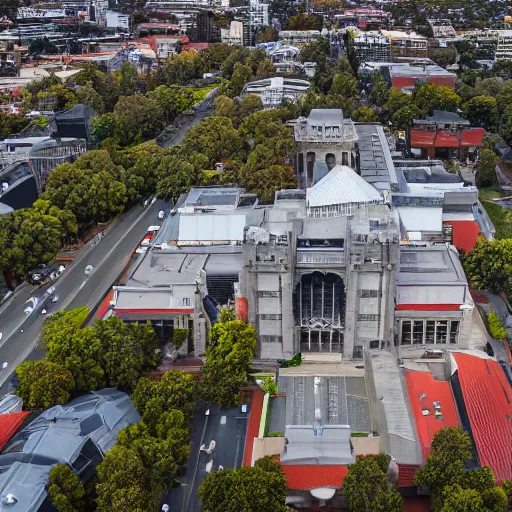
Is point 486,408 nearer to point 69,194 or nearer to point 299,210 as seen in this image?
point 299,210

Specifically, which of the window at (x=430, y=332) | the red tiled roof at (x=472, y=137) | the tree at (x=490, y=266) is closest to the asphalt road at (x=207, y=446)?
the window at (x=430, y=332)

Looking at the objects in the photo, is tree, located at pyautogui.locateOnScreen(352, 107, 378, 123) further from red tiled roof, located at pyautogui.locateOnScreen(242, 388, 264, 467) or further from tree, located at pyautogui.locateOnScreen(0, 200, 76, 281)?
red tiled roof, located at pyautogui.locateOnScreen(242, 388, 264, 467)

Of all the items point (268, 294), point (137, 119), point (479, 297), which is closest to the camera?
point (268, 294)

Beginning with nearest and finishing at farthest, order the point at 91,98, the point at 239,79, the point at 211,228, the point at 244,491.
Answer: the point at 244,491
the point at 211,228
the point at 91,98
the point at 239,79

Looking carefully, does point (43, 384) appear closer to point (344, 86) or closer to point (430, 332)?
point (430, 332)

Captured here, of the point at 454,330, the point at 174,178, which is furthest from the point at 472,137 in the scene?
the point at 454,330

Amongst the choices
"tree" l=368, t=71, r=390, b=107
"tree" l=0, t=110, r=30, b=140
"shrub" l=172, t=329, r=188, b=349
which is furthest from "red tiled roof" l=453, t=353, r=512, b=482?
"tree" l=368, t=71, r=390, b=107

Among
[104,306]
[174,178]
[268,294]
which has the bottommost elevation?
[104,306]

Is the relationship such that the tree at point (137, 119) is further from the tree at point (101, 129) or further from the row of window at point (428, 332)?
the row of window at point (428, 332)
